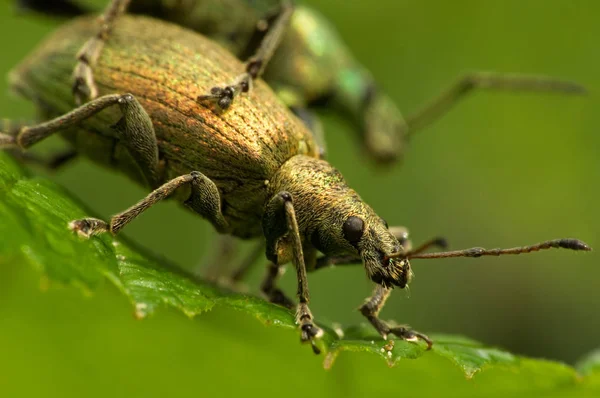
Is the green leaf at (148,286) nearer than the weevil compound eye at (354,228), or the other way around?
the green leaf at (148,286)

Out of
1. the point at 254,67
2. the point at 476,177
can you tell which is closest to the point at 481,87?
the point at 476,177

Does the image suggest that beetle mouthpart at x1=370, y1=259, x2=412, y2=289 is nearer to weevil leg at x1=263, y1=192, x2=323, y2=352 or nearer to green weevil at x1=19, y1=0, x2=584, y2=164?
weevil leg at x1=263, y1=192, x2=323, y2=352

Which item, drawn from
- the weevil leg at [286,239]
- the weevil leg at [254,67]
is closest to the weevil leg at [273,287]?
the weevil leg at [286,239]

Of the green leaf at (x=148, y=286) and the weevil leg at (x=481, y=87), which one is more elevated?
the weevil leg at (x=481, y=87)

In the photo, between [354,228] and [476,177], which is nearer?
[354,228]

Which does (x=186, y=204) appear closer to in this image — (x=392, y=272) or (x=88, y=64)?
(x=88, y=64)

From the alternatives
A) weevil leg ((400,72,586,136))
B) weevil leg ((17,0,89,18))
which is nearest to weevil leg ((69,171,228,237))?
weevil leg ((17,0,89,18))

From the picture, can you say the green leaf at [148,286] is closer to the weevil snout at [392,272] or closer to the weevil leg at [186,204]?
the weevil leg at [186,204]
